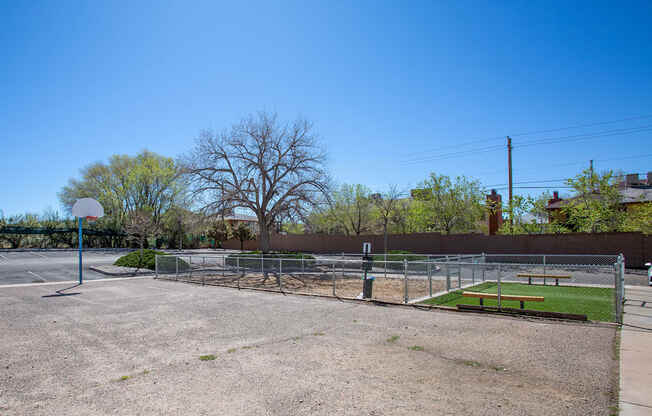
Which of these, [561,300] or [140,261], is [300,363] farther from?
[140,261]

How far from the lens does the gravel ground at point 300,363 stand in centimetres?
435

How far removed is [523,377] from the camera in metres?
5.12

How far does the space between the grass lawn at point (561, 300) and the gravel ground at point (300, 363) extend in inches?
86.2

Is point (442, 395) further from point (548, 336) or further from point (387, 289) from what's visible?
point (387, 289)

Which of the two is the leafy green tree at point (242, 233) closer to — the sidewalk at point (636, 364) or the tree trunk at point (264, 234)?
the tree trunk at point (264, 234)

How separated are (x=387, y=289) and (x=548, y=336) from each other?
7821 mm

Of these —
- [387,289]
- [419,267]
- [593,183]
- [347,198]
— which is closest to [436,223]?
[347,198]

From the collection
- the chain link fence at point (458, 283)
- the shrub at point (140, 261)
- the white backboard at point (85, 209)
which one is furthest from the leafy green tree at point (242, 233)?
the white backboard at point (85, 209)

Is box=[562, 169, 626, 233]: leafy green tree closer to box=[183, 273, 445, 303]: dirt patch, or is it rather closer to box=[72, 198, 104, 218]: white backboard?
box=[183, 273, 445, 303]: dirt patch

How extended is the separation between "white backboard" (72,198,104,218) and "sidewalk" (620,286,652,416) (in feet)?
67.1

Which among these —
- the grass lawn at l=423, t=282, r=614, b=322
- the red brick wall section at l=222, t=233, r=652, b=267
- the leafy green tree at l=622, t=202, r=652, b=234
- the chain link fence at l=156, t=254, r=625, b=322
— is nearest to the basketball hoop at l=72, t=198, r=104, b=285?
the chain link fence at l=156, t=254, r=625, b=322

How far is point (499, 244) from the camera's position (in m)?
28.8

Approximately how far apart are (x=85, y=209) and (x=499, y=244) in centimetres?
2757

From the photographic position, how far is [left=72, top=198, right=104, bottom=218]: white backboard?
17.9 metres
